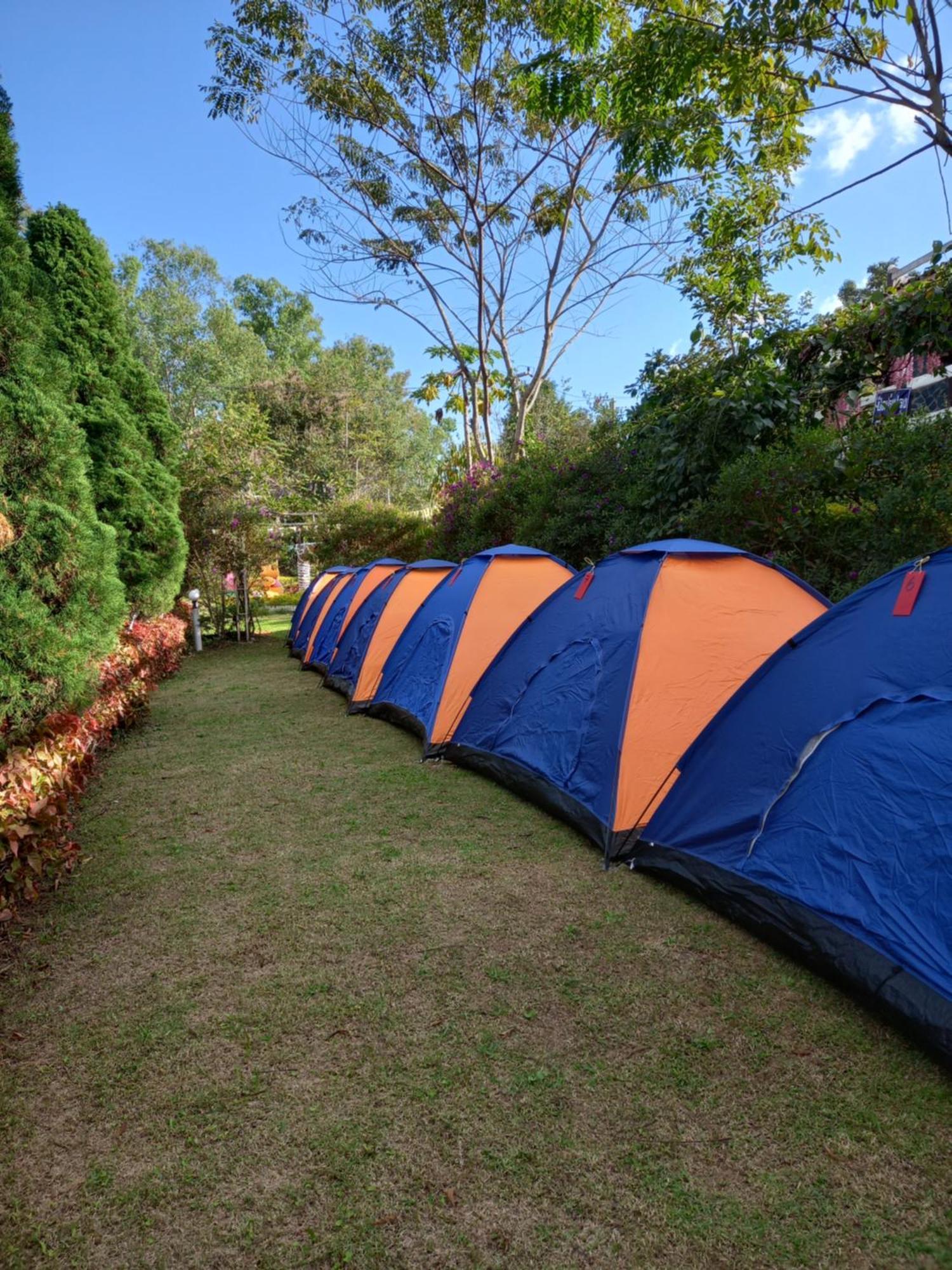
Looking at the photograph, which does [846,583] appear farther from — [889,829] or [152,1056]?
[152,1056]

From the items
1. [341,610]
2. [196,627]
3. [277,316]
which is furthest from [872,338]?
[277,316]

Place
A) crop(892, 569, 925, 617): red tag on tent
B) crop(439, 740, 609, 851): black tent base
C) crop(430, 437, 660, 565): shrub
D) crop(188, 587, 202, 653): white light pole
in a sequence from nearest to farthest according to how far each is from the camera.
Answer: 1. crop(892, 569, 925, 617): red tag on tent
2. crop(439, 740, 609, 851): black tent base
3. crop(430, 437, 660, 565): shrub
4. crop(188, 587, 202, 653): white light pole

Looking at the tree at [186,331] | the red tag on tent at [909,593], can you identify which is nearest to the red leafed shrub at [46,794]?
the red tag on tent at [909,593]

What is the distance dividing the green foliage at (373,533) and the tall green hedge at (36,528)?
11238 mm

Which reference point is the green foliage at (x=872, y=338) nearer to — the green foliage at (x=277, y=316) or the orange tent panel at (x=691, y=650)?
the orange tent panel at (x=691, y=650)

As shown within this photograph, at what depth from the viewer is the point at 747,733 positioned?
292cm

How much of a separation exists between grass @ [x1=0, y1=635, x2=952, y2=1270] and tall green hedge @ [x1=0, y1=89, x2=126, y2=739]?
1131mm

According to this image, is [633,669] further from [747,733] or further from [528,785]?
[528,785]

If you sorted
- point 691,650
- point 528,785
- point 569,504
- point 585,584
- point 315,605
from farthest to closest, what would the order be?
point 315,605 → point 569,504 → point 585,584 → point 528,785 → point 691,650

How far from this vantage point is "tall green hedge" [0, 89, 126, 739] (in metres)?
3.71

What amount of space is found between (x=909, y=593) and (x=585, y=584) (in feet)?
6.13

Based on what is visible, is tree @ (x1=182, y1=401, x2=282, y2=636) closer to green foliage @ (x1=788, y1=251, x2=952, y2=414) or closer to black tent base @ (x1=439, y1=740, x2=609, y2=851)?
black tent base @ (x1=439, y1=740, x2=609, y2=851)

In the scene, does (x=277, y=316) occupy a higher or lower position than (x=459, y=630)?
higher

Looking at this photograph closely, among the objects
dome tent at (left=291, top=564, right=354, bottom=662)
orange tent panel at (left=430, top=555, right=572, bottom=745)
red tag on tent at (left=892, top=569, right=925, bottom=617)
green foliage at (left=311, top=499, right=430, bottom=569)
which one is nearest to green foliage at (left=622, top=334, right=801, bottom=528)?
orange tent panel at (left=430, top=555, right=572, bottom=745)
